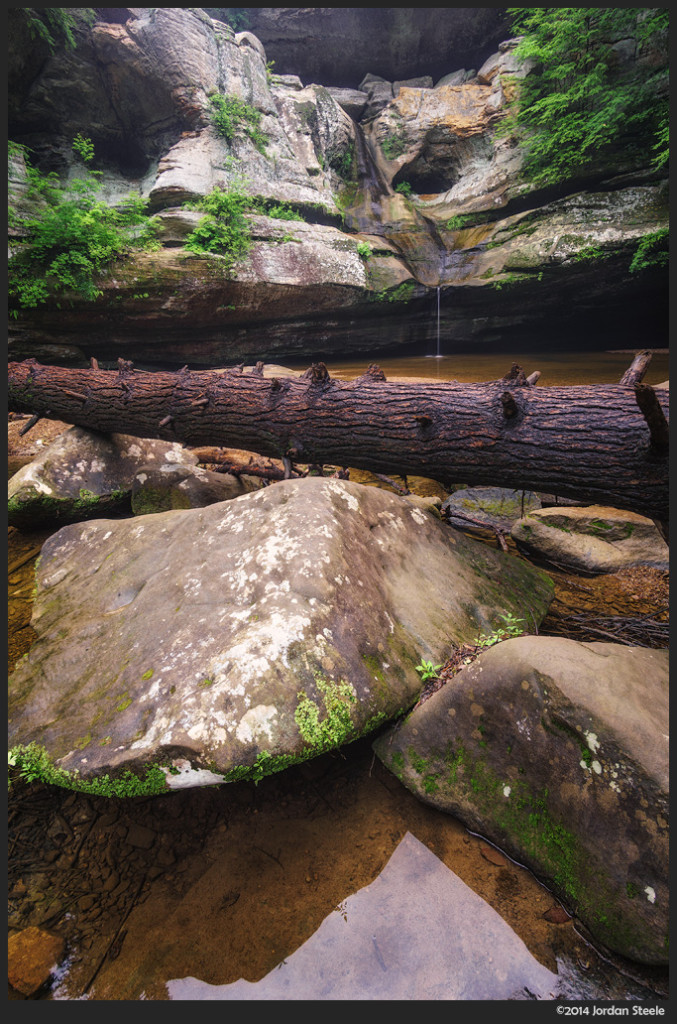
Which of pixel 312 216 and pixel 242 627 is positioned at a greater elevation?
pixel 312 216

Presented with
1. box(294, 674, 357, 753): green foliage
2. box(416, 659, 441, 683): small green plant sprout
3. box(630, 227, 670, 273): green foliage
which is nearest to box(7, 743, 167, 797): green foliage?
box(294, 674, 357, 753): green foliage

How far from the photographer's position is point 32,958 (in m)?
1.51

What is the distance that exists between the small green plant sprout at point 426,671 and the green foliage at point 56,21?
1524 cm

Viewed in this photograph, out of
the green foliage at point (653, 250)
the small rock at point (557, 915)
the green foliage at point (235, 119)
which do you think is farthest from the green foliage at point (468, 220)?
the small rock at point (557, 915)

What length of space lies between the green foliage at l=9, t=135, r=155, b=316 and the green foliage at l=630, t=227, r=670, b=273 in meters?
11.2

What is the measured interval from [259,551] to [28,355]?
10.5 metres

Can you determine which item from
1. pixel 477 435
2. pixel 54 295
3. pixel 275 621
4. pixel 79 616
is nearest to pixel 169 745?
pixel 275 621

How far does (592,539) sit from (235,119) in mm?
14445

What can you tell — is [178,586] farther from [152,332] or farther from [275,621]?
[152,332]

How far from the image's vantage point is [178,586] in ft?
8.41

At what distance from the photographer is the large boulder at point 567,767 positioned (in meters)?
1.46

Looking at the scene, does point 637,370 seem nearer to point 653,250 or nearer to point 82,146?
point 653,250

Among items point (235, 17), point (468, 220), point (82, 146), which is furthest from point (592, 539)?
point (235, 17)

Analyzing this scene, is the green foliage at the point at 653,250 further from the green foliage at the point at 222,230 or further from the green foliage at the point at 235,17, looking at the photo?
the green foliage at the point at 235,17
